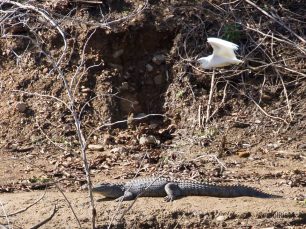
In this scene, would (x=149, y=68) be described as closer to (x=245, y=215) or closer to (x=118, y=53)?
(x=118, y=53)

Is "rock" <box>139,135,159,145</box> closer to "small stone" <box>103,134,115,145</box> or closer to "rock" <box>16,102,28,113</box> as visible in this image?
"small stone" <box>103,134,115,145</box>

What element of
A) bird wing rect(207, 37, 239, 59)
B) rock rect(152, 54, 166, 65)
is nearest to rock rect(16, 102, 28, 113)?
rock rect(152, 54, 166, 65)

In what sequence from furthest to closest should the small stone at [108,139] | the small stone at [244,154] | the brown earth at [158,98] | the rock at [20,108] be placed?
the rock at [20,108] → the small stone at [108,139] → the small stone at [244,154] → the brown earth at [158,98]

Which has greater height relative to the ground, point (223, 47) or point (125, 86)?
point (223, 47)

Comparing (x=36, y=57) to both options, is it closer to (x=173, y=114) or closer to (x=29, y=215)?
(x=173, y=114)

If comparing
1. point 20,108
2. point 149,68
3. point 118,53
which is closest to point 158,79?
point 149,68

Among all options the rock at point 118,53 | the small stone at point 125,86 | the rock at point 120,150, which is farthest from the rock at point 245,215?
the rock at point 118,53

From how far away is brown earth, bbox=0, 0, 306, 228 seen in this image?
8.53 metres

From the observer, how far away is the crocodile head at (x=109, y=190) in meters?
7.66

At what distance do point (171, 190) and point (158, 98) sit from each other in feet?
7.93

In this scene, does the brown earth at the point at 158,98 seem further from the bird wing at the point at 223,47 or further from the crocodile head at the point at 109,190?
the bird wing at the point at 223,47

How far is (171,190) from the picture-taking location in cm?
774

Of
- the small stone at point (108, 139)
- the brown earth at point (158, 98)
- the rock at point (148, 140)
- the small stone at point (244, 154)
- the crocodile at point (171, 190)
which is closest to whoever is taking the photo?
the crocodile at point (171, 190)

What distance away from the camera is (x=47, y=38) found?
10516mm
